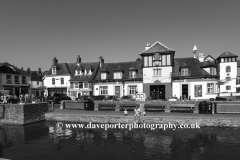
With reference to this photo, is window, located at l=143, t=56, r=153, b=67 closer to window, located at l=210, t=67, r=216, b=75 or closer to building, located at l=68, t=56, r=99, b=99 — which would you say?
window, located at l=210, t=67, r=216, b=75

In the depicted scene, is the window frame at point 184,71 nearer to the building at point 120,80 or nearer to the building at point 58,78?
the building at point 120,80

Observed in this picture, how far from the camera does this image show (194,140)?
12.3m

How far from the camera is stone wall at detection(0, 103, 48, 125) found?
18.3 m

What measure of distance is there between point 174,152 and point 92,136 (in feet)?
21.8

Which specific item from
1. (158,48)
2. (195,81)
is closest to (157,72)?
(158,48)

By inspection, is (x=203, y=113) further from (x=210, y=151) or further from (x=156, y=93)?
(x=156, y=93)

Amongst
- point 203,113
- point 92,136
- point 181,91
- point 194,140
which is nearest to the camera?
point 194,140

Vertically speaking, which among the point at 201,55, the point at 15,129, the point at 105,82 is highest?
the point at 201,55

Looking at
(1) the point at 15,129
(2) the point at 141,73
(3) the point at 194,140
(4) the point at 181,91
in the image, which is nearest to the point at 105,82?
(2) the point at 141,73

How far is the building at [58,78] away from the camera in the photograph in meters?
41.0

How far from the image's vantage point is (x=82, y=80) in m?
37.5

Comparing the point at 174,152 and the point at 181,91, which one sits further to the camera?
the point at 181,91

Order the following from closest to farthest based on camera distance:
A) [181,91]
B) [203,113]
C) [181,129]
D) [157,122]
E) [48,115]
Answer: [181,129], [157,122], [203,113], [48,115], [181,91]

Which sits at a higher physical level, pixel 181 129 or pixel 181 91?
pixel 181 91
